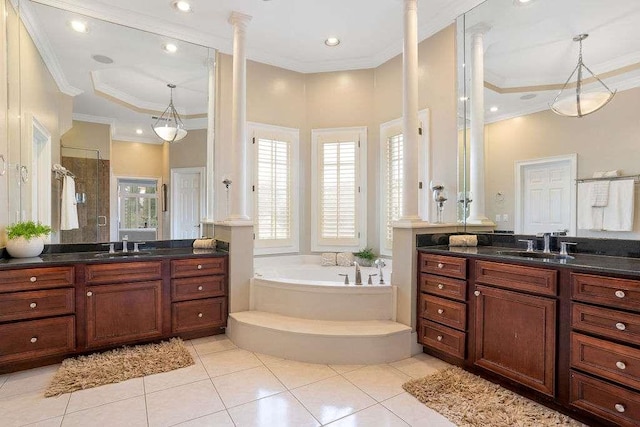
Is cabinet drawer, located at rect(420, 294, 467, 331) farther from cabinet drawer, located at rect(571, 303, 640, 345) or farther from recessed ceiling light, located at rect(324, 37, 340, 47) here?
recessed ceiling light, located at rect(324, 37, 340, 47)

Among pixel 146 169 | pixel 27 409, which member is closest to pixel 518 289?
pixel 27 409

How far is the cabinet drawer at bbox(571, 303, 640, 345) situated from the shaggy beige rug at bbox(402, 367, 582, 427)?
1.84 feet

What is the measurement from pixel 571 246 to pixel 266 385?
2.43 metres

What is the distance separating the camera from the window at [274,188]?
405 cm

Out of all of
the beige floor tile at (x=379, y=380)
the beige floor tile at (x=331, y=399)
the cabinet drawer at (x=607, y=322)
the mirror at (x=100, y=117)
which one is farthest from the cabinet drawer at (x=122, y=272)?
the cabinet drawer at (x=607, y=322)

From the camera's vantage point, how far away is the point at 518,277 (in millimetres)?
2068

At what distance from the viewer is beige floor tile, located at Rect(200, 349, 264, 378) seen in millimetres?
2463

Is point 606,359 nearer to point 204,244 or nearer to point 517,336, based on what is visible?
point 517,336

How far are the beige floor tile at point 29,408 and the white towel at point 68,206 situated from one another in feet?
4.78

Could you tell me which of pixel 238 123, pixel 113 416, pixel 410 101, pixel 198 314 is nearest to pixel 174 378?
pixel 113 416

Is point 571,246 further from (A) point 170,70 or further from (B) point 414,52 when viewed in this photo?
(A) point 170,70

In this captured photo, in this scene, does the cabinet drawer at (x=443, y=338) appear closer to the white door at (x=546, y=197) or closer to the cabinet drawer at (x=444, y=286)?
Result: the cabinet drawer at (x=444, y=286)

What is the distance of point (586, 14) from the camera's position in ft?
7.79

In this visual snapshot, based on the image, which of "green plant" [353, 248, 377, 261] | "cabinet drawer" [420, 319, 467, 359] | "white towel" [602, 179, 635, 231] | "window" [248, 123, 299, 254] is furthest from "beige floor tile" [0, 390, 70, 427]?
"white towel" [602, 179, 635, 231]
